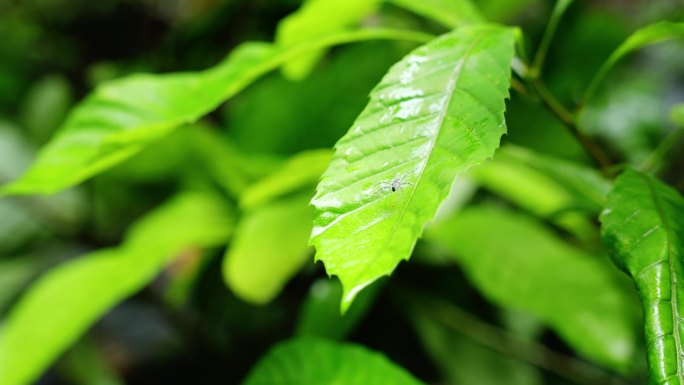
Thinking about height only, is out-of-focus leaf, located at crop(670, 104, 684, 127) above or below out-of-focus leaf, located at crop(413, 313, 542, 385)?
above

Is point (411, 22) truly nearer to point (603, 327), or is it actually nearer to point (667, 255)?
point (603, 327)

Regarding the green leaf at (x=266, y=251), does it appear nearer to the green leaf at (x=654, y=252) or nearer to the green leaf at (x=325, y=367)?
the green leaf at (x=325, y=367)

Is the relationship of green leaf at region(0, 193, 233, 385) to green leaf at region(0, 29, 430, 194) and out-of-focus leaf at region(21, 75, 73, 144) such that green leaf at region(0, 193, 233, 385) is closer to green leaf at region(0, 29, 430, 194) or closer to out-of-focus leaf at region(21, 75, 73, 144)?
green leaf at region(0, 29, 430, 194)

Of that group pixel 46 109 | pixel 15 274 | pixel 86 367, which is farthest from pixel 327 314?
pixel 46 109

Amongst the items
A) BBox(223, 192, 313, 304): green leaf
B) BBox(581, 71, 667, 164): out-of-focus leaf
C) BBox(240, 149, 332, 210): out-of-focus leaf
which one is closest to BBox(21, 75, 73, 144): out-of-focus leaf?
BBox(223, 192, 313, 304): green leaf

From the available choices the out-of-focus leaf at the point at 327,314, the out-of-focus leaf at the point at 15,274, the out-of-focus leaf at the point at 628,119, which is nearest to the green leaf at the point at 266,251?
the out-of-focus leaf at the point at 327,314

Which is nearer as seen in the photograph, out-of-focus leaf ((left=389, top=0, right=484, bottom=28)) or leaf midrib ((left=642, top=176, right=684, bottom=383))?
leaf midrib ((left=642, top=176, right=684, bottom=383))

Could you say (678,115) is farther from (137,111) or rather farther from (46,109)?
(46,109)
